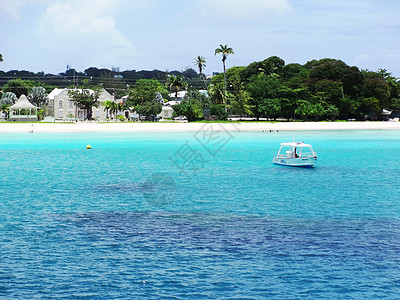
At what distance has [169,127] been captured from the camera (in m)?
102

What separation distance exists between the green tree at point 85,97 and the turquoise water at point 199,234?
3049 inches

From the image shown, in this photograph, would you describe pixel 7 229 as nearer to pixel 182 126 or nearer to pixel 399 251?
pixel 399 251

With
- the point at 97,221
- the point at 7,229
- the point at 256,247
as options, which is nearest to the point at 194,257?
the point at 256,247

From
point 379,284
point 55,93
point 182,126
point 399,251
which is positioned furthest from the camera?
point 55,93

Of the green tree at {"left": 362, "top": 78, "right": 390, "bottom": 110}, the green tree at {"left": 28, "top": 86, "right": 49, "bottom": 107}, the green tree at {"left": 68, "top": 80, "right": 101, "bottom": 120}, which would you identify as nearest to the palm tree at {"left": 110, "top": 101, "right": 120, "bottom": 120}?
the green tree at {"left": 68, "top": 80, "right": 101, "bottom": 120}

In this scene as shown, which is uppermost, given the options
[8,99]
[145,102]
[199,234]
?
[8,99]

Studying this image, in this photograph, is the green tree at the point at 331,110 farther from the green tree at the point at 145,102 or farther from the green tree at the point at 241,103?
the green tree at the point at 145,102

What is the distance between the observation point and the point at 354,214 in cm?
2498

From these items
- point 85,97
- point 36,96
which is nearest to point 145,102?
point 85,97

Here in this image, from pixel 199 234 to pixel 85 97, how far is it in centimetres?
10220

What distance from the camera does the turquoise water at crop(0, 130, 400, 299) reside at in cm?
1537

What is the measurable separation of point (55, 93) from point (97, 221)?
116026mm

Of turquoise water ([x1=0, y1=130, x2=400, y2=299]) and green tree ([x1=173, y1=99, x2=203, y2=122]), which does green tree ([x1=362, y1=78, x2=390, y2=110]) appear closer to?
green tree ([x1=173, y1=99, x2=203, y2=122])

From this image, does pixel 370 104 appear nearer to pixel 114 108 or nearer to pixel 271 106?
pixel 271 106
